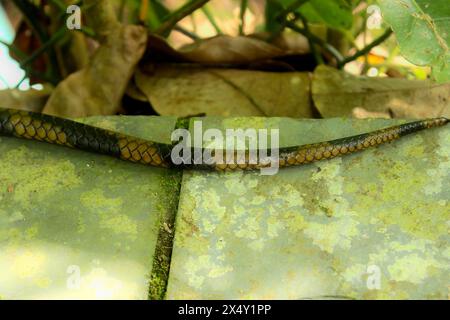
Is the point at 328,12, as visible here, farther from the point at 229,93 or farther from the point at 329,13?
the point at 229,93

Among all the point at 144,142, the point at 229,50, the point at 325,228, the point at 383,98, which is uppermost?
the point at 229,50

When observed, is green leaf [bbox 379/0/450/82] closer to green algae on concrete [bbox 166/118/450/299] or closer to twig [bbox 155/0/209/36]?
green algae on concrete [bbox 166/118/450/299]

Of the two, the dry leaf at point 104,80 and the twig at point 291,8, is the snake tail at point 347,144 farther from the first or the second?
the dry leaf at point 104,80

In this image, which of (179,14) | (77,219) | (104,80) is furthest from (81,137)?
(179,14)

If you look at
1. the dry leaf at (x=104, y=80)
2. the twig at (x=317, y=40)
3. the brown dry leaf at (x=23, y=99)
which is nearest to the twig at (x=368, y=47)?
the twig at (x=317, y=40)
